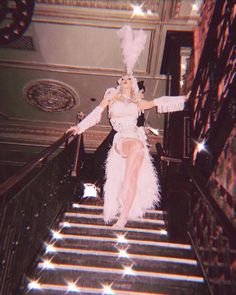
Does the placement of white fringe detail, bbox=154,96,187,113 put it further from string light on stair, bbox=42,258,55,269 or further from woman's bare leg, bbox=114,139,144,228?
string light on stair, bbox=42,258,55,269

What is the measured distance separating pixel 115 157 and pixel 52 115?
5.56 m

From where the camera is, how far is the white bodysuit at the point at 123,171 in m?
3.52

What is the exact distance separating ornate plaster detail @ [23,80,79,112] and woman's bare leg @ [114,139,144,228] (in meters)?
4.32

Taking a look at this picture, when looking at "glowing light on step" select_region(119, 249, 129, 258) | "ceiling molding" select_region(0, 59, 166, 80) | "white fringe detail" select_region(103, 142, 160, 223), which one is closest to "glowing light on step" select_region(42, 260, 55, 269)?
"glowing light on step" select_region(119, 249, 129, 258)

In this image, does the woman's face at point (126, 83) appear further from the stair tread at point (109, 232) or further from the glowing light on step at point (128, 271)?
the glowing light on step at point (128, 271)

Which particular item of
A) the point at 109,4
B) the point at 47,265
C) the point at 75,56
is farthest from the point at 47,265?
the point at 75,56

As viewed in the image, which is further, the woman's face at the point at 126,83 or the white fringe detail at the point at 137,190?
the woman's face at the point at 126,83

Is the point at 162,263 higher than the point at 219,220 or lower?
lower

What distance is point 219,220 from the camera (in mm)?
1894

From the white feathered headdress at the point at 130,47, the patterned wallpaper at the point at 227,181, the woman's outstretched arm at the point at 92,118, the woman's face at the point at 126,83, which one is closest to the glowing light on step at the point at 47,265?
the woman's outstretched arm at the point at 92,118

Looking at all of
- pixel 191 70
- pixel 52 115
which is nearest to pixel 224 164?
pixel 191 70

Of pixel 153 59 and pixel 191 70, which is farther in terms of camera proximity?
pixel 153 59

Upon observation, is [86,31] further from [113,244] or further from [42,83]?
[113,244]

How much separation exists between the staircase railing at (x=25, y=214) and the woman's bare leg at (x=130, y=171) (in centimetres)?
84
